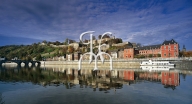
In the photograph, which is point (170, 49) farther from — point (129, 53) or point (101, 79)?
point (101, 79)

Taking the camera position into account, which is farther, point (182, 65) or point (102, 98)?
point (182, 65)

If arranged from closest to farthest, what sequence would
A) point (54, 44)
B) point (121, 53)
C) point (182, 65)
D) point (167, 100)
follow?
point (167, 100), point (182, 65), point (121, 53), point (54, 44)

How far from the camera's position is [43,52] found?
174000mm

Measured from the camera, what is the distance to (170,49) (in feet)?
247

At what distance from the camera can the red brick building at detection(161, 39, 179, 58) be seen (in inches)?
2918

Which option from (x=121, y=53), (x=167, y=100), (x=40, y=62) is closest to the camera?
(x=167, y=100)

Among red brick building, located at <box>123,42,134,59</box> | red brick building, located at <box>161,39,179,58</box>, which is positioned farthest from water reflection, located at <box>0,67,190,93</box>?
red brick building, located at <box>123,42,134,59</box>

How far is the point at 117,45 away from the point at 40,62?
205 feet

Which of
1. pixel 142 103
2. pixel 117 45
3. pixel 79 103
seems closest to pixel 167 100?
pixel 142 103

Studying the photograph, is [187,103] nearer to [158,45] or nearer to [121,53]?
[158,45]

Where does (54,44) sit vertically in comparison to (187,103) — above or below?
above

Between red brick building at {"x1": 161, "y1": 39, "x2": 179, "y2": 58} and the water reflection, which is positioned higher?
red brick building at {"x1": 161, "y1": 39, "x2": 179, "y2": 58}

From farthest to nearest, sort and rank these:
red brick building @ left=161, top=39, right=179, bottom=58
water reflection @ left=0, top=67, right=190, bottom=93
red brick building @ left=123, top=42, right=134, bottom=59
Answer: red brick building @ left=123, top=42, right=134, bottom=59 < red brick building @ left=161, top=39, right=179, bottom=58 < water reflection @ left=0, top=67, right=190, bottom=93

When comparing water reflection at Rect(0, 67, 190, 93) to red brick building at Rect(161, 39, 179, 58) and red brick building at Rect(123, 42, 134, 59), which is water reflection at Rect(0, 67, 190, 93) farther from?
red brick building at Rect(123, 42, 134, 59)
